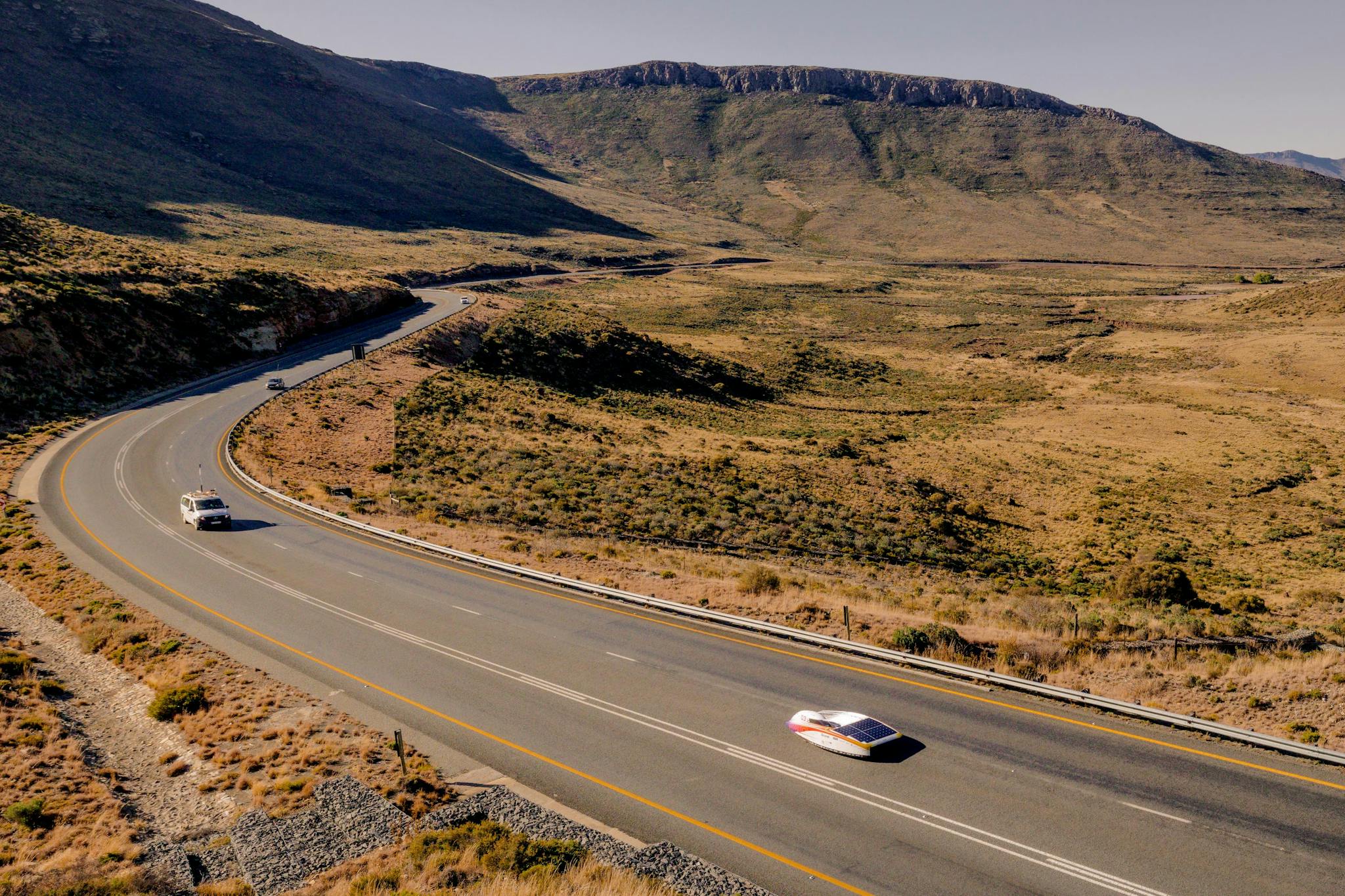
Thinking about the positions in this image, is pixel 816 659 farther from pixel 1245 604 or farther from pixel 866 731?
pixel 1245 604

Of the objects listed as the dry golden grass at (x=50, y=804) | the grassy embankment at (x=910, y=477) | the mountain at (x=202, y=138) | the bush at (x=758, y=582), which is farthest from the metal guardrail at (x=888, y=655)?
the mountain at (x=202, y=138)

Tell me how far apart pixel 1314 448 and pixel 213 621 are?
6475 centimetres

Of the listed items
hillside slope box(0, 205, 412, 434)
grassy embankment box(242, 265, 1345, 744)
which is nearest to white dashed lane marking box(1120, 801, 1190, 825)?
grassy embankment box(242, 265, 1345, 744)

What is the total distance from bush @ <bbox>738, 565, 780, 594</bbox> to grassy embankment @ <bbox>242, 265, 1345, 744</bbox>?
4.9 inches

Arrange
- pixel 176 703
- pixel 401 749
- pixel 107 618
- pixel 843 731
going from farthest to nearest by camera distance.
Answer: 1. pixel 107 618
2. pixel 176 703
3. pixel 843 731
4. pixel 401 749

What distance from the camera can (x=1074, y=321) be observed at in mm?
106688

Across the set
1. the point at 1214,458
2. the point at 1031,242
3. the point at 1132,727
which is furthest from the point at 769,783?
the point at 1031,242

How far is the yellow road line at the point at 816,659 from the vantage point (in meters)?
14.0

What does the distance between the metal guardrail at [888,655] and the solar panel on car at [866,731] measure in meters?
3.59

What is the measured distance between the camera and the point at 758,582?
2503 cm

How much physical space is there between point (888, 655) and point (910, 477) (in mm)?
28738

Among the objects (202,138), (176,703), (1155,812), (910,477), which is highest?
(202,138)

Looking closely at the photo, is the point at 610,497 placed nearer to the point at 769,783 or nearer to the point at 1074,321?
the point at 769,783

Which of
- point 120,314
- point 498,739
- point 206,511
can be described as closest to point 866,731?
point 498,739
